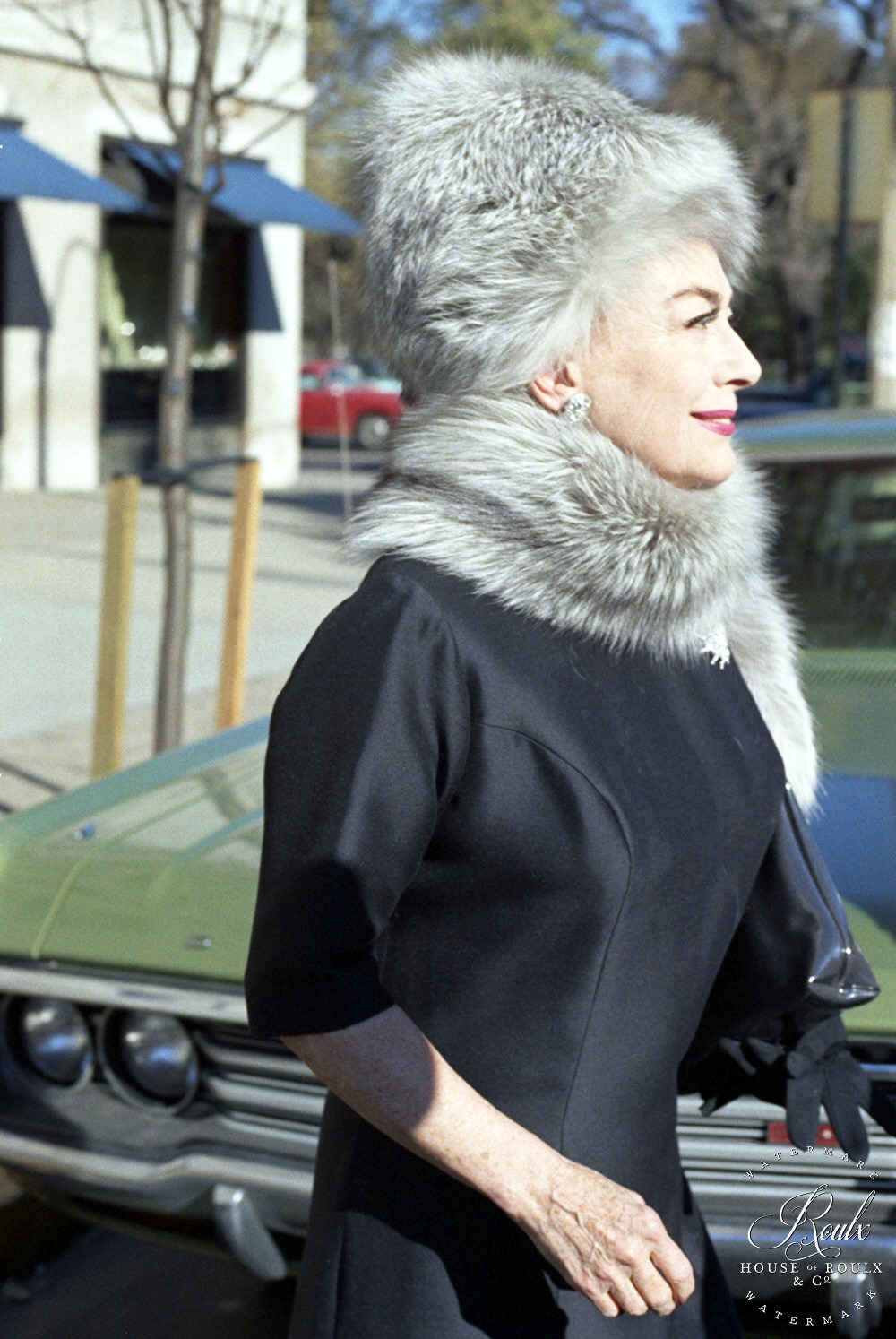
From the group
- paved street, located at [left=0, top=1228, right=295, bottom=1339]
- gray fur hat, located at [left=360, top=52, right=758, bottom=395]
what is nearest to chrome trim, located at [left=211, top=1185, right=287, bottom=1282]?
paved street, located at [left=0, top=1228, right=295, bottom=1339]

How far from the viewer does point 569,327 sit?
1623mm

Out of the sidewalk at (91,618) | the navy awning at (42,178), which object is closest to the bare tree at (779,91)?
the navy awning at (42,178)

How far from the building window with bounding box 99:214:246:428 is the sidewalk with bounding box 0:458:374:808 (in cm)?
274

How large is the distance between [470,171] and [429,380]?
0.21 meters

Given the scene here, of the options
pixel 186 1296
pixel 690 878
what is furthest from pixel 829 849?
pixel 186 1296

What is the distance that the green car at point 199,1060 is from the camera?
2.42 m

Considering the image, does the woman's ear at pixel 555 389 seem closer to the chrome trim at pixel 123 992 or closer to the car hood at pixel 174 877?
the car hood at pixel 174 877

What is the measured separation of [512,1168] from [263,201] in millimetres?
17474

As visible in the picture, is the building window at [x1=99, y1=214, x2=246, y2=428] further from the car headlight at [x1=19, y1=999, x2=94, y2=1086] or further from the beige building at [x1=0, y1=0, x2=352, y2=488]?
the car headlight at [x1=19, y1=999, x2=94, y2=1086]

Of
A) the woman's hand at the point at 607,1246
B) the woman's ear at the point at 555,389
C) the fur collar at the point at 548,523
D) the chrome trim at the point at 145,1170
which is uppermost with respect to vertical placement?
→ the woman's ear at the point at 555,389

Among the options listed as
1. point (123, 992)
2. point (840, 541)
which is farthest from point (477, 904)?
point (840, 541)

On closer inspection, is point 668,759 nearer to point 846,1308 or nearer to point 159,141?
point 846,1308

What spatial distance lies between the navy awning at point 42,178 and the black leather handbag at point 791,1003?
13020mm

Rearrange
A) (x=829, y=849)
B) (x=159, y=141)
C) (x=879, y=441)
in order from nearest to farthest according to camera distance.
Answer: (x=829, y=849), (x=879, y=441), (x=159, y=141)
